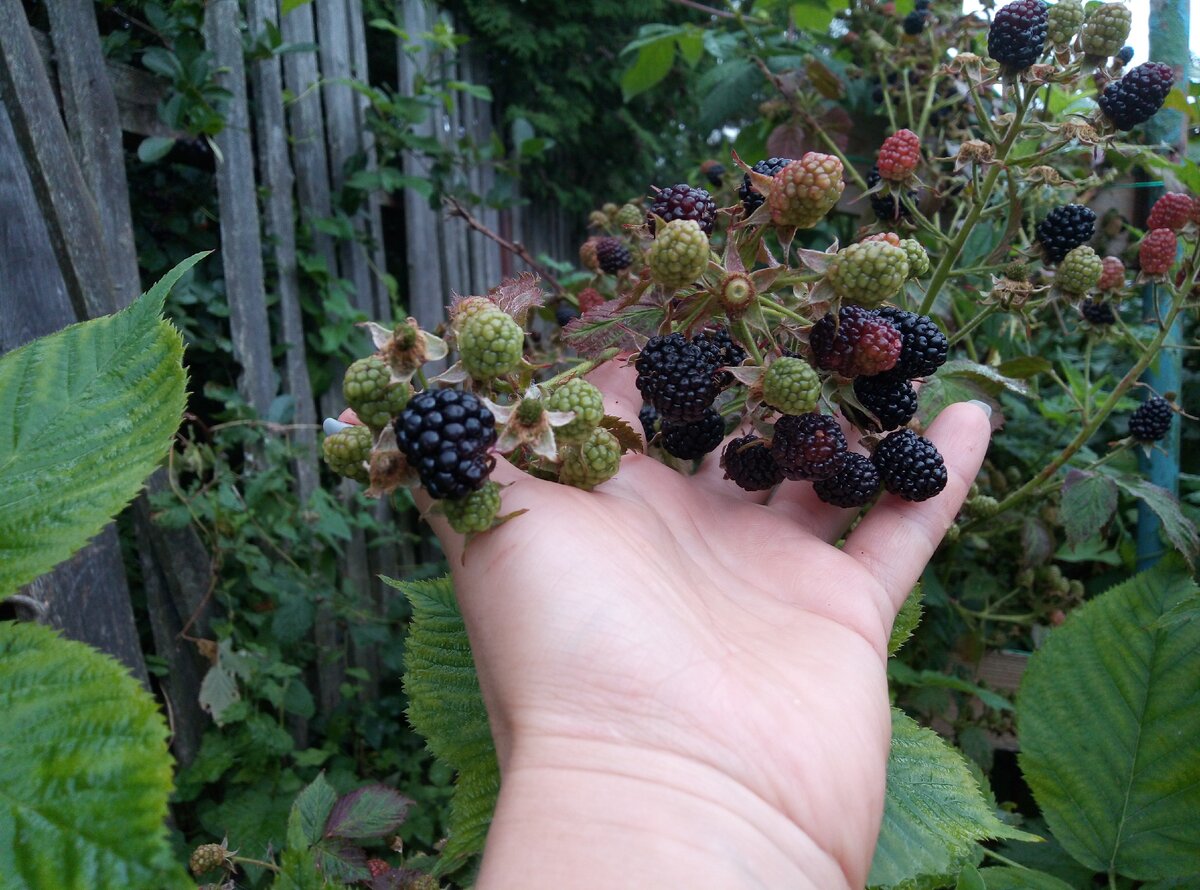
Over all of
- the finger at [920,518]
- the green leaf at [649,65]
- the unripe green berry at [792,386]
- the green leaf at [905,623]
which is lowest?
the green leaf at [905,623]

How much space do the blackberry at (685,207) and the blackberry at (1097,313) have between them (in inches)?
32.8

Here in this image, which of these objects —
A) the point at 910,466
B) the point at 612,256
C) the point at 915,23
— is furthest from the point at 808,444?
the point at 915,23

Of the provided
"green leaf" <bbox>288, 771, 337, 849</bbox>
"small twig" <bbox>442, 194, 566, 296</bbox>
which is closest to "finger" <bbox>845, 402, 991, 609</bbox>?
"small twig" <bbox>442, 194, 566, 296</bbox>

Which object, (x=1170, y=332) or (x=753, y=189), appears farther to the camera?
(x=1170, y=332)

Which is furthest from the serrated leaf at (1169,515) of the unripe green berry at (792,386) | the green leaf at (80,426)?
the green leaf at (80,426)

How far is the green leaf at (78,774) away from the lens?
579 millimetres

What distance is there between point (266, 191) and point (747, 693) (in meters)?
2.29

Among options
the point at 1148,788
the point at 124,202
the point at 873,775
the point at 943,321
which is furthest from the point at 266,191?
the point at 1148,788

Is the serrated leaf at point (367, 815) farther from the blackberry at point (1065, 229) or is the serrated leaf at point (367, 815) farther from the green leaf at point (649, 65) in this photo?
the green leaf at point (649, 65)

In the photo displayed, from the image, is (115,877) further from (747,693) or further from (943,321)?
(943,321)

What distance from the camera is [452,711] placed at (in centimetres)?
109

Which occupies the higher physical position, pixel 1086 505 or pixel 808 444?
pixel 808 444

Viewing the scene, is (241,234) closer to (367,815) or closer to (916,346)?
(367,815)

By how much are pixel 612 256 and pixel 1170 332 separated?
1.04 metres
